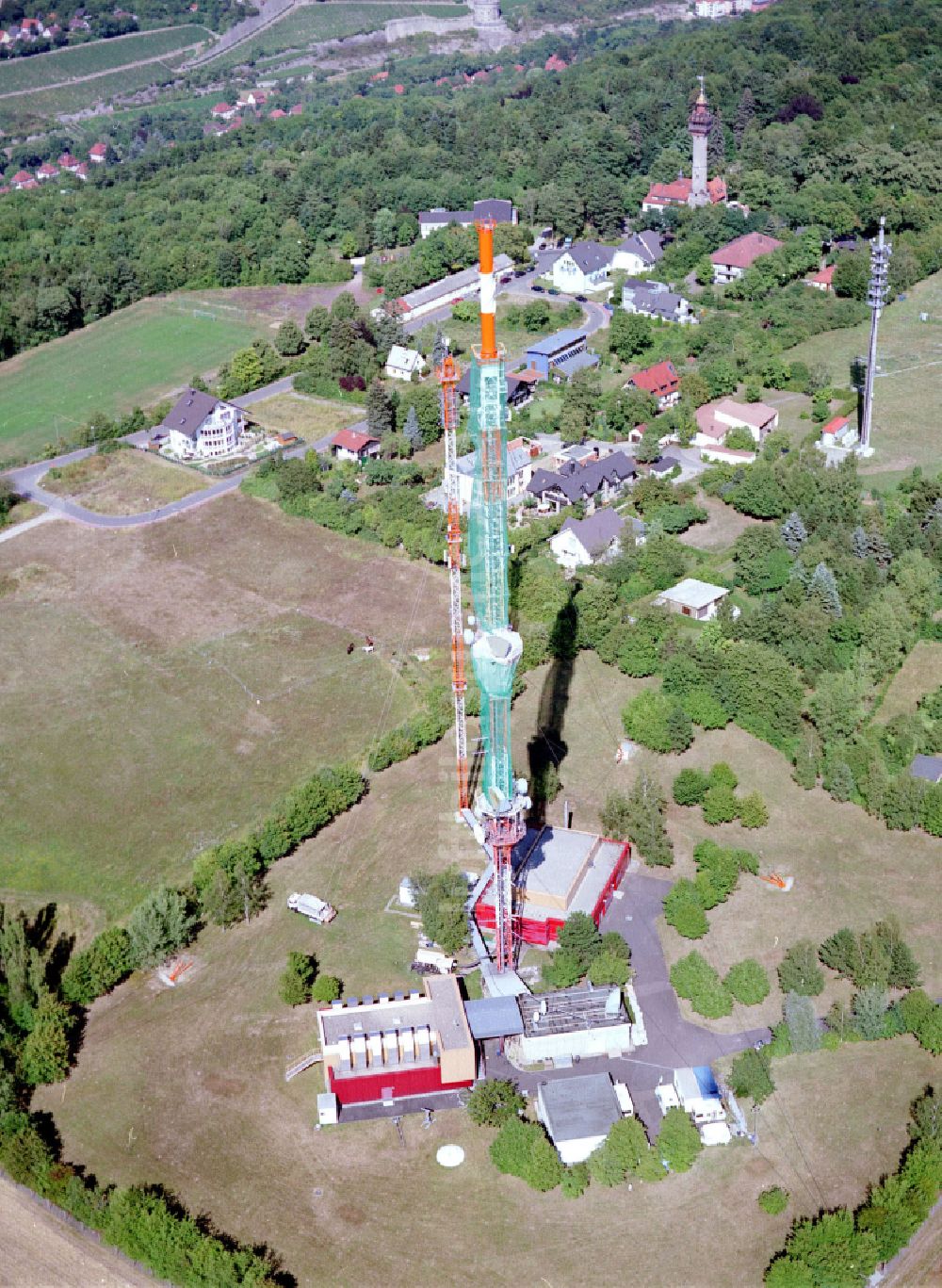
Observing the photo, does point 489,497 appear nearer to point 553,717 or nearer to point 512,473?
point 553,717

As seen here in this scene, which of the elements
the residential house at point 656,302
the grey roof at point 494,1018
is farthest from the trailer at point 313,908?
the residential house at point 656,302

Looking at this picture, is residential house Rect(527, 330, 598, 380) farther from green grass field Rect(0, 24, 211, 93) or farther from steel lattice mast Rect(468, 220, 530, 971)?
green grass field Rect(0, 24, 211, 93)

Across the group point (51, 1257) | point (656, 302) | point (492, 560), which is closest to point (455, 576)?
point (492, 560)

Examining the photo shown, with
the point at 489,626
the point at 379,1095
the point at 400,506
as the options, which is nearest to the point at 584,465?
the point at 400,506

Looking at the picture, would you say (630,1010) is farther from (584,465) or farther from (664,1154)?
(584,465)

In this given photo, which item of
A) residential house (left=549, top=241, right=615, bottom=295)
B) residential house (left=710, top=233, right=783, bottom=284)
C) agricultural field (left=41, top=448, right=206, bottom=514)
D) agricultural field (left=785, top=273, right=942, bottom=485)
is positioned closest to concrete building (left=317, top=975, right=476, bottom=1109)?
agricultural field (left=41, top=448, right=206, bottom=514)
